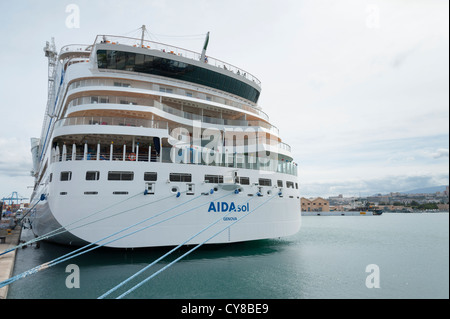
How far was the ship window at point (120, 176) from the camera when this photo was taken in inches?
559

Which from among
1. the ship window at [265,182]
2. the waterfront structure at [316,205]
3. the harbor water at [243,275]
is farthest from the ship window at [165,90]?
the waterfront structure at [316,205]

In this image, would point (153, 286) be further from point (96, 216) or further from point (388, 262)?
point (388, 262)

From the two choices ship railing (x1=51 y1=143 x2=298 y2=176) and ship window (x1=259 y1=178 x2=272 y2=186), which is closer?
ship railing (x1=51 y1=143 x2=298 y2=176)

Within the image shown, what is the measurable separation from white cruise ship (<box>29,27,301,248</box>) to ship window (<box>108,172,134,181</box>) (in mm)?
50

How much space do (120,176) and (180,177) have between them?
3.23 meters

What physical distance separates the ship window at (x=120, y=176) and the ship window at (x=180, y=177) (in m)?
2.14

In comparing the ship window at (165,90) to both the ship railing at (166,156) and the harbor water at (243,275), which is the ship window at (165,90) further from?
the harbor water at (243,275)

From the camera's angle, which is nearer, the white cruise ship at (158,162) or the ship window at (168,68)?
the white cruise ship at (158,162)

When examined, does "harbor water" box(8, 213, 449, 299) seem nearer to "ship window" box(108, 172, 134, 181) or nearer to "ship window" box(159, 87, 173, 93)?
"ship window" box(108, 172, 134, 181)

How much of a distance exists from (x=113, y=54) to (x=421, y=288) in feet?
72.6

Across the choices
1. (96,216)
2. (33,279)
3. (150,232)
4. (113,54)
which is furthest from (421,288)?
(113,54)

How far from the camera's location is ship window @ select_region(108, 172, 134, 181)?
559 inches

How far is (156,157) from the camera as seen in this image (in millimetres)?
15625
